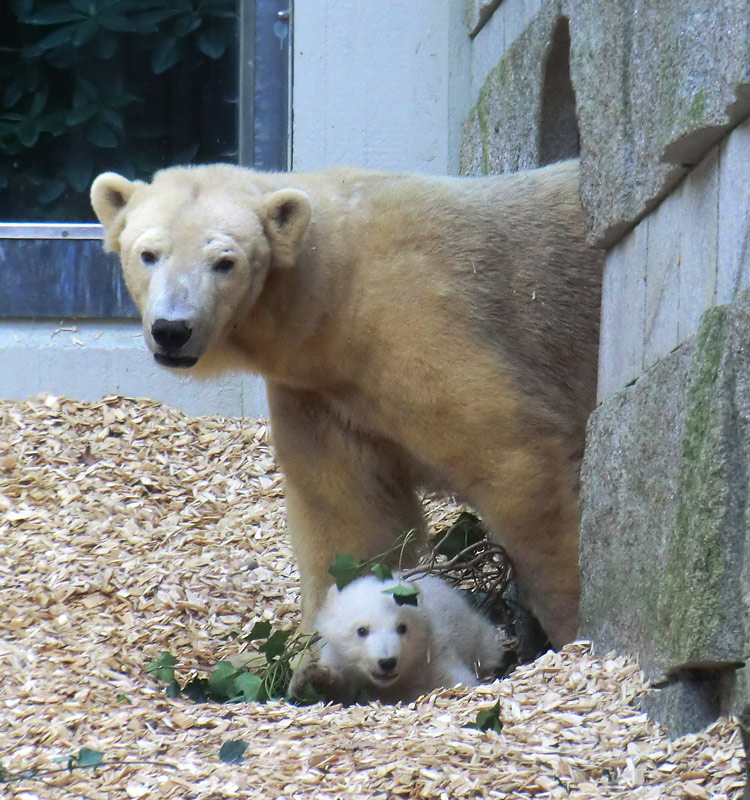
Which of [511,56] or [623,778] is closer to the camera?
[623,778]

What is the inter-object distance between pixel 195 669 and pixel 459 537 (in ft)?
3.98

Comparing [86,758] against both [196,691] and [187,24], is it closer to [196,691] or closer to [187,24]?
[196,691]

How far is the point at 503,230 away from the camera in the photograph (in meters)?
4.16

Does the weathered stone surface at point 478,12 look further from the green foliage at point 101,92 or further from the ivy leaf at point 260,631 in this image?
the ivy leaf at point 260,631

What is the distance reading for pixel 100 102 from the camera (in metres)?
6.41

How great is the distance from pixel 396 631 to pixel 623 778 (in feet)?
4.67

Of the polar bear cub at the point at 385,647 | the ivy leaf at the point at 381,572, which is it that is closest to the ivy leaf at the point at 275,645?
the polar bear cub at the point at 385,647

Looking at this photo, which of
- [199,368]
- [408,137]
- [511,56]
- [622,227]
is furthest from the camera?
[408,137]

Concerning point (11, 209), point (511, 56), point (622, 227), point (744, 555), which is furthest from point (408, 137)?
point (744, 555)

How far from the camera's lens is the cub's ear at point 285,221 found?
3861 mm

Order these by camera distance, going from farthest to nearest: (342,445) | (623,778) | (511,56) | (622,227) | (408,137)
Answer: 1. (408,137)
2. (511,56)
3. (342,445)
4. (622,227)
5. (623,778)

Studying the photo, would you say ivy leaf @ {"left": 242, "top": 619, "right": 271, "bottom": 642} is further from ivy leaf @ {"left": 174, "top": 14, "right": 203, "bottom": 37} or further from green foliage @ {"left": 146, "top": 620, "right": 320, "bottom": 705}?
ivy leaf @ {"left": 174, "top": 14, "right": 203, "bottom": 37}

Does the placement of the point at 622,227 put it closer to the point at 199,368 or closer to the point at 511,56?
the point at 199,368

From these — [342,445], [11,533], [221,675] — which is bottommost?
[221,675]
